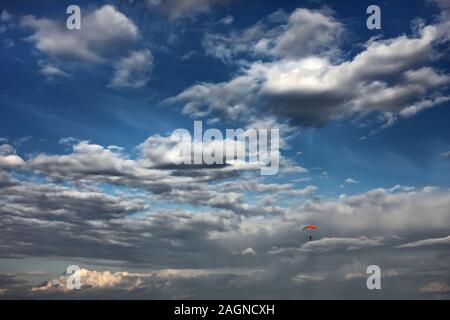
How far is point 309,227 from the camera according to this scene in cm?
18638

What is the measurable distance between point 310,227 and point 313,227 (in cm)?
357

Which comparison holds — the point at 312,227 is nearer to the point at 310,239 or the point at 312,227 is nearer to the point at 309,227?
the point at 309,227

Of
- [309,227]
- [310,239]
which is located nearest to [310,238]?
[310,239]

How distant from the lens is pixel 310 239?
142m

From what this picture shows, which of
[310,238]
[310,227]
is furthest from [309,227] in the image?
[310,238]

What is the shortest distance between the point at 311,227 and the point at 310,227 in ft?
3.90

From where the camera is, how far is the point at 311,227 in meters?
188

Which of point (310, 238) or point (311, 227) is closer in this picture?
point (310, 238)

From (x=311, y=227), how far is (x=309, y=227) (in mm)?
2134

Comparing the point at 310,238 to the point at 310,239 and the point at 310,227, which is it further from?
the point at 310,227

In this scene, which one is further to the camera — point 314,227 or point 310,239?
point 314,227

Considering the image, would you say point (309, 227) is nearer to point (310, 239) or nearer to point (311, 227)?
point (311, 227)

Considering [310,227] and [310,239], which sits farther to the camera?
[310,227]

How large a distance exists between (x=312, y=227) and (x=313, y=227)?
3.52 feet
